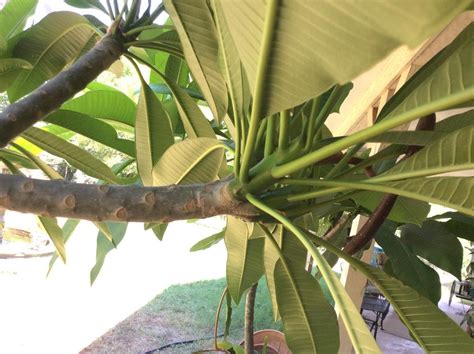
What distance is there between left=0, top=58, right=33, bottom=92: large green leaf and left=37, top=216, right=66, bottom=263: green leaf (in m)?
0.19

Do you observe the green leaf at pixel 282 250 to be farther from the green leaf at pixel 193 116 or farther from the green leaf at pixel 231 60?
the green leaf at pixel 231 60

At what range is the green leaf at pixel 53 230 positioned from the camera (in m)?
0.66

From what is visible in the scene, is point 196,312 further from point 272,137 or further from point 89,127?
point 272,137

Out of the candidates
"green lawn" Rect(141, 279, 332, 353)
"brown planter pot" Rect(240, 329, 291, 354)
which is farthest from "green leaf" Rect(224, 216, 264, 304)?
"green lawn" Rect(141, 279, 332, 353)

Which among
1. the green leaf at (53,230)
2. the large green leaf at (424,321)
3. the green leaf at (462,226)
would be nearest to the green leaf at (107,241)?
the green leaf at (53,230)

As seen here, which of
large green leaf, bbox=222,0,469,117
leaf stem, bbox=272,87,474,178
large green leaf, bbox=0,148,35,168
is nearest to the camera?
large green leaf, bbox=222,0,469,117

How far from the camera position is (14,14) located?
724mm

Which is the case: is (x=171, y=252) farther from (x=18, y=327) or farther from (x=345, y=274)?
(x=345, y=274)

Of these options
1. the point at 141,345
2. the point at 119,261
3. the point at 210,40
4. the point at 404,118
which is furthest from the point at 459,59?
the point at 119,261

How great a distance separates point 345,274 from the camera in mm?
1463

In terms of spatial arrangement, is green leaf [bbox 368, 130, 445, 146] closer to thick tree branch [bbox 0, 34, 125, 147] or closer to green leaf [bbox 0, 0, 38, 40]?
thick tree branch [bbox 0, 34, 125, 147]

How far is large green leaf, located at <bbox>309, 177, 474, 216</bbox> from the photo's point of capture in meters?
0.32

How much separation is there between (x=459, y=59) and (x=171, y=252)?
209 inches

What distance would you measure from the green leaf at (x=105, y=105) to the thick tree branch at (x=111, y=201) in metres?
0.41
